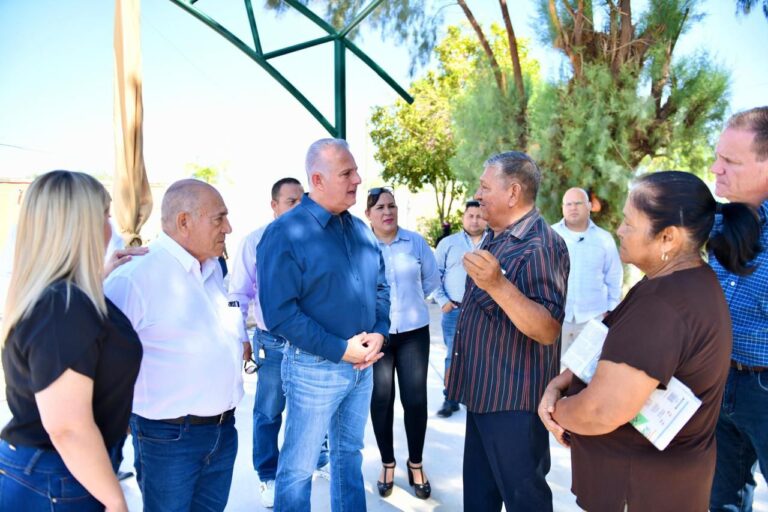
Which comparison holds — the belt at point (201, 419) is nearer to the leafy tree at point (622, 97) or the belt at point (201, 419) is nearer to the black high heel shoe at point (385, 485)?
the black high heel shoe at point (385, 485)

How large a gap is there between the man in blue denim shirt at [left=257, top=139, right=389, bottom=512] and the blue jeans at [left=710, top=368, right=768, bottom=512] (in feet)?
4.75

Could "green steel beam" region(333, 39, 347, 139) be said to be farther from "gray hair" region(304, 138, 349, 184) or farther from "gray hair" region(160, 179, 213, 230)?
"gray hair" region(160, 179, 213, 230)

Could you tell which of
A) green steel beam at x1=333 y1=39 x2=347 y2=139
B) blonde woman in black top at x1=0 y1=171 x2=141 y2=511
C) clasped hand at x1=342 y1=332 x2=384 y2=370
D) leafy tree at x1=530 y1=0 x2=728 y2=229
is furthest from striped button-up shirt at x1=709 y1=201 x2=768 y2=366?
leafy tree at x1=530 y1=0 x2=728 y2=229

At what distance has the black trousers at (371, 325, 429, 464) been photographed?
3.19 m

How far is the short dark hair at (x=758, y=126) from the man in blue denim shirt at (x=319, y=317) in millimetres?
1530

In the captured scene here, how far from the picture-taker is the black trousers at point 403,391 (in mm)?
3188

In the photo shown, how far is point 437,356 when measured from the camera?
20.7 ft

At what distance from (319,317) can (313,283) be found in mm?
153

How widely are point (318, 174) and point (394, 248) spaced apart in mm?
1224

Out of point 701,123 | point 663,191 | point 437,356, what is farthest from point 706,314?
point 701,123

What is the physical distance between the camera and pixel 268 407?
3.14 meters

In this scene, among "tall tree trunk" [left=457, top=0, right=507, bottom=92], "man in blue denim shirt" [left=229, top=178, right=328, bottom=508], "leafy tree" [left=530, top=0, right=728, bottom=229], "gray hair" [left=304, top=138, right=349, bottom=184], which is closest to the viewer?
"gray hair" [left=304, top=138, right=349, bottom=184]

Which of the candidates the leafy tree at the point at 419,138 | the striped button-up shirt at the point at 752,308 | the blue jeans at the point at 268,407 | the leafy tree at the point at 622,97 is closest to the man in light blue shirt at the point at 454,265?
the blue jeans at the point at 268,407

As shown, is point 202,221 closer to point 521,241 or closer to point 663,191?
point 521,241
